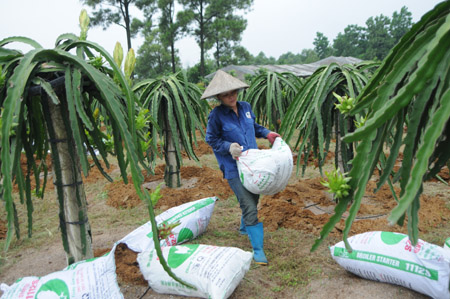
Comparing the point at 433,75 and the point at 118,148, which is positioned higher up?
the point at 433,75

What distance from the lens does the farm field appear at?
2.34 metres

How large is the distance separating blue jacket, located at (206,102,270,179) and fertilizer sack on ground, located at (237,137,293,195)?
0.74ft

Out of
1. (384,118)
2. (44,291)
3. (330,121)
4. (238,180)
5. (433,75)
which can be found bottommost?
(44,291)

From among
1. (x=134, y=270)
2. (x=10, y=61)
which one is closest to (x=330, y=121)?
(x=134, y=270)

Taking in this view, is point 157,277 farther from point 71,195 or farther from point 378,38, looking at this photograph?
point 378,38

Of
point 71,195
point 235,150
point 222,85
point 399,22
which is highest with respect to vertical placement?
point 399,22

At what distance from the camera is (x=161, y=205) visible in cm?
420

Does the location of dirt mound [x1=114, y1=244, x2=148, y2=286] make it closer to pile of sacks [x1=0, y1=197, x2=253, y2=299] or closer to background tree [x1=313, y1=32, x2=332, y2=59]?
pile of sacks [x1=0, y1=197, x2=253, y2=299]

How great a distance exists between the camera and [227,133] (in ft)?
9.39

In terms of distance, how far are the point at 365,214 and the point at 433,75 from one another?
2871 mm

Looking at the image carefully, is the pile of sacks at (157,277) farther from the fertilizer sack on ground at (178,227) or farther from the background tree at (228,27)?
→ the background tree at (228,27)

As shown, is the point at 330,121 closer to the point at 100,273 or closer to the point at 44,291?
the point at 100,273

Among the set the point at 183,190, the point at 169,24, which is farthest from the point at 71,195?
the point at 169,24

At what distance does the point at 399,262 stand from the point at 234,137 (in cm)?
150
